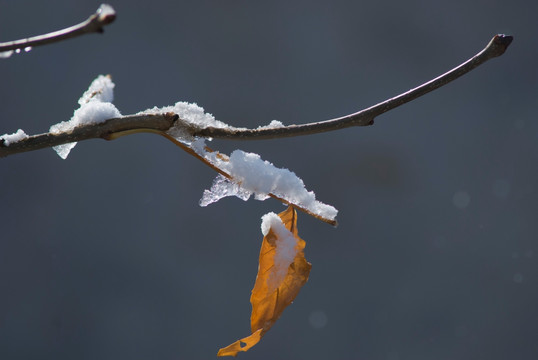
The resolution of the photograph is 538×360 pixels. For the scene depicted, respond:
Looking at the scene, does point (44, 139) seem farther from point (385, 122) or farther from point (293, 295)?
point (385, 122)

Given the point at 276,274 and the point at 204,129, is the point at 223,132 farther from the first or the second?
the point at 276,274

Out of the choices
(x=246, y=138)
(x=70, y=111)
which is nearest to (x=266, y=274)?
(x=246, y=138)

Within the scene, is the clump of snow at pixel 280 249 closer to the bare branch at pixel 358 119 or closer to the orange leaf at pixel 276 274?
the orange leaf at pixel 276 274

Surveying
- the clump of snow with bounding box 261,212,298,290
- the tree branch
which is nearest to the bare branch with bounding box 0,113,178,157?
the tree branch

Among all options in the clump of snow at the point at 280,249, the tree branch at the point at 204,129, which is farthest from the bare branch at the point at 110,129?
the clump of snow at the point at 280,249

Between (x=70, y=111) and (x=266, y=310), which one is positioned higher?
(x=70, y=111)

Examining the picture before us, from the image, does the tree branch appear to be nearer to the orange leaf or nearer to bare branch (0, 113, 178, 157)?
bare branch (0, 113, 178, 157)

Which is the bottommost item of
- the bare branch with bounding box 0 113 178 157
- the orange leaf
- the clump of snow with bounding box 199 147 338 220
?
the orange leaf
